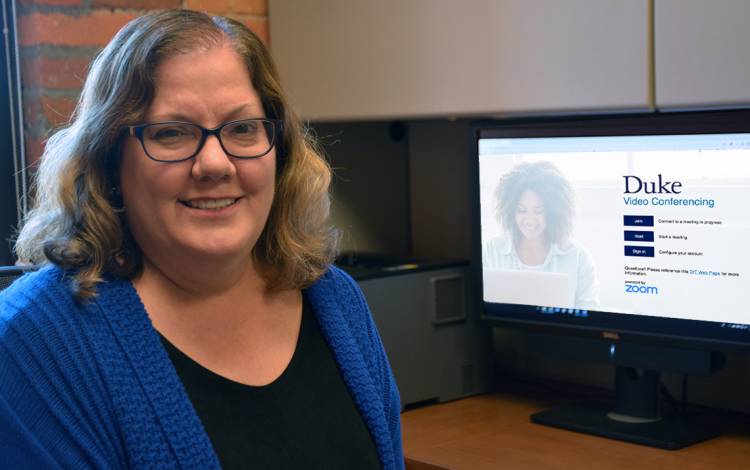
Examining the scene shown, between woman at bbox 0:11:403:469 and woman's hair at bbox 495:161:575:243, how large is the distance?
0.55m

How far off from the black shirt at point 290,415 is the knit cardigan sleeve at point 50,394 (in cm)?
12

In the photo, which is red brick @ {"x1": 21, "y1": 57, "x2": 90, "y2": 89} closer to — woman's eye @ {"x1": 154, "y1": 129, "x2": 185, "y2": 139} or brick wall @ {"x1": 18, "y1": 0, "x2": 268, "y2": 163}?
brick wall @ {"x1": 18, "y1": 0, "x2": 268, "y2": 163}

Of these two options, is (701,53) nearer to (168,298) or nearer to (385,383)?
(385,383)

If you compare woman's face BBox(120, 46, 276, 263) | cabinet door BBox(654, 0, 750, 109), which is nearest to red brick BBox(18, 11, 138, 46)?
woman's face BBox(120, 46, 276, 263)

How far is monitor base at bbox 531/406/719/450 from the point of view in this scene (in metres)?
1.63

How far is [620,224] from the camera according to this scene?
1687 mm

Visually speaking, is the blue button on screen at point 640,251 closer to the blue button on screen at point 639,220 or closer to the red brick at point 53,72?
the blue button on screen at point 639,220

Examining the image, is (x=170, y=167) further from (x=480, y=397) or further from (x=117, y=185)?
(x=480, y=397)

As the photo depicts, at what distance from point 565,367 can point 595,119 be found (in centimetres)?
56

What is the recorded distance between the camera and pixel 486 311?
1899 millimetres

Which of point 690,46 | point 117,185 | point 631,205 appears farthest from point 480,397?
point 117,185

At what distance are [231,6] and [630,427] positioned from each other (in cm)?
109

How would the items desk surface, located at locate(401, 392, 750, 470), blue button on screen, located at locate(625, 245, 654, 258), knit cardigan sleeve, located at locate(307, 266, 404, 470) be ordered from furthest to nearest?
blue button on screen, located at locate(625, 245, 654, 258)
desk surface, located at locate(401, 392, 750, 470)
knit cardigan sleeve, located at locate(307, 266, 404, 470)

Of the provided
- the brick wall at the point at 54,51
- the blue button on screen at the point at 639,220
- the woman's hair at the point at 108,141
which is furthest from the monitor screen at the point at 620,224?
the brick wall at the point at 54,51
